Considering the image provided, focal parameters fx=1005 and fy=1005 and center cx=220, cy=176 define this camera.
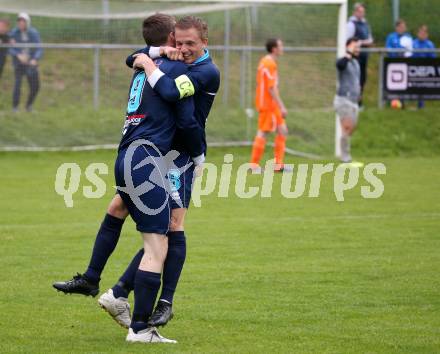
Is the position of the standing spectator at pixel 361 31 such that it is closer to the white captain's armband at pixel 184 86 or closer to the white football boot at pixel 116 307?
the white football boot at pixel 116 307

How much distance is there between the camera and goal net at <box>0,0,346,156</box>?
1833 cm

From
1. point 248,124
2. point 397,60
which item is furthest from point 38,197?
point 397,60

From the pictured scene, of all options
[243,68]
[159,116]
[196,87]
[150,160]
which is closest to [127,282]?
[150,160]

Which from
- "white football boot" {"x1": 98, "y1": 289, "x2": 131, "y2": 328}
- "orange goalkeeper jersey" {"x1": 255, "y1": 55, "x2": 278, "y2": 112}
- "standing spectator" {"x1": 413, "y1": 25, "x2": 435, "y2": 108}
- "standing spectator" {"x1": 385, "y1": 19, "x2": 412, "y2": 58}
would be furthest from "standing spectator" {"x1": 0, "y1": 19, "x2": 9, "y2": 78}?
"white football boot" {"x1": 98, "y1": 289, "x2": 131, "y2": 328}

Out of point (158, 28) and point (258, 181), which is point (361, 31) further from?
point (158, 28)

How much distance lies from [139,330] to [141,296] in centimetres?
24

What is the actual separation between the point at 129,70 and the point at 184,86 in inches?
522

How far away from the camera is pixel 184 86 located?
5734 millimetres

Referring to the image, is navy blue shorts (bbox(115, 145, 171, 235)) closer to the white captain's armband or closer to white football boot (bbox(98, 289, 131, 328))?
the white captain's armband

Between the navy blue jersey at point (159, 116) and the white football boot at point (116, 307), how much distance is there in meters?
0.95

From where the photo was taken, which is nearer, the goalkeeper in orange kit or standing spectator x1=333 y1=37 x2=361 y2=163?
the goalkeeper in orange kit

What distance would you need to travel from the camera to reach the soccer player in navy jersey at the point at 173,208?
5840 millimetres

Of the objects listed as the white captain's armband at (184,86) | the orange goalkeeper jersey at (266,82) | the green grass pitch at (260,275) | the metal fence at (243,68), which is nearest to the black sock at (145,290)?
the green grass pitch at (260,275)

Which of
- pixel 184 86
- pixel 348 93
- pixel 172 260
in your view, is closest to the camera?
pixel 184 86
